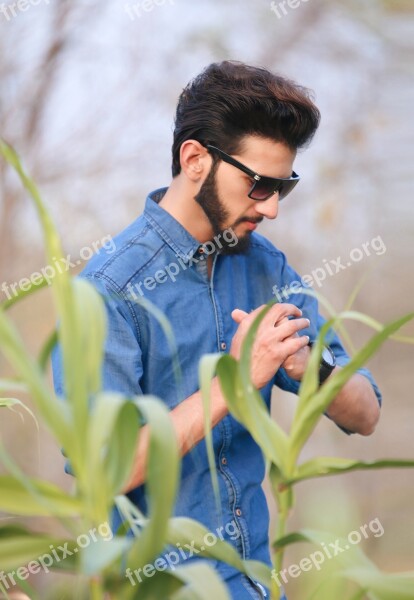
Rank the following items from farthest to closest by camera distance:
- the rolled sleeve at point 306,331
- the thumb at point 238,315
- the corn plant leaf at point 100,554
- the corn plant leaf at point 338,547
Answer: the rolled sleeve at point 306,331
the thumb at point 238,315
the corn plant leaf at point 338,547
the corn plant leaf at point 100,554

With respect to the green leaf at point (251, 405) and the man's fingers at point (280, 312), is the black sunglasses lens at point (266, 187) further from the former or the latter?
the green leaf at point (251, 405)

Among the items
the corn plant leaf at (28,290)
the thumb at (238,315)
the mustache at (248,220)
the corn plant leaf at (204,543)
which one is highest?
the mustache at (248,220)

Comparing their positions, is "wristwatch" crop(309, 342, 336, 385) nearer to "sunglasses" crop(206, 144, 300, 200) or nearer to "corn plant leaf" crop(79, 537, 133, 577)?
"sunglasses" crop(206, 144, 300, 200)

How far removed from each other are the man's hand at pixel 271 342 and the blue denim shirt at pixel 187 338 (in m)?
0.17

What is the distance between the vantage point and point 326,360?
184cm

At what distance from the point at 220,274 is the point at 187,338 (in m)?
0.19

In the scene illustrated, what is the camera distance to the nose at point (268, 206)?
77.2 inches

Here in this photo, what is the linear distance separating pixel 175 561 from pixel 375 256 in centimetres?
271

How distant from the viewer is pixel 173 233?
199cm

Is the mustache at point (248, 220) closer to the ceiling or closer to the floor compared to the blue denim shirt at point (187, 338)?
closer to the ceiling

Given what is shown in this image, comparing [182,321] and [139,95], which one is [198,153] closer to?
[182,321]

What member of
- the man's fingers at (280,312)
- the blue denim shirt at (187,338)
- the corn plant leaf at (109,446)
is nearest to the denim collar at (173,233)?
the blue denim shirt at (187,338)

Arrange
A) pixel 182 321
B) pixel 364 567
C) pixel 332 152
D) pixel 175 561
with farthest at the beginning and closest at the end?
pixel 332 152 < pixel 182 321 < pixel 175 561 < pixel 364 567

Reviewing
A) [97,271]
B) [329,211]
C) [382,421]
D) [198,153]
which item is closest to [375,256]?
[329,211]
